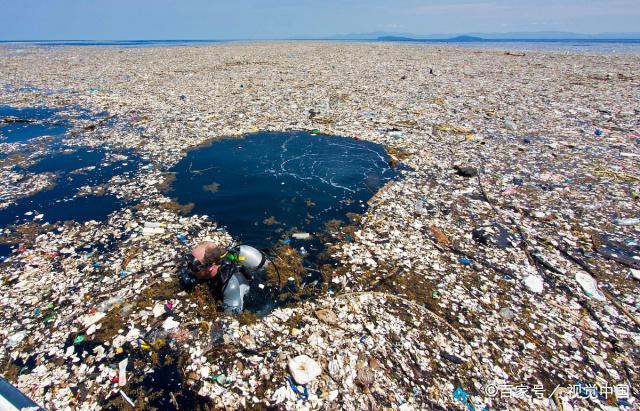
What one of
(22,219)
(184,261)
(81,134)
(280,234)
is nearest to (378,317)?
(280,234)

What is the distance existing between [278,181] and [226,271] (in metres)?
4.23

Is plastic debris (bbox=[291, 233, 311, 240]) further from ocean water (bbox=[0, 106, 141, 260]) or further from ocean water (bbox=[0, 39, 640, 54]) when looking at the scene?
ocean water (bbox=[0, 39, 640, 54])

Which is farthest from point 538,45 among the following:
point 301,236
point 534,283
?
point 301,236

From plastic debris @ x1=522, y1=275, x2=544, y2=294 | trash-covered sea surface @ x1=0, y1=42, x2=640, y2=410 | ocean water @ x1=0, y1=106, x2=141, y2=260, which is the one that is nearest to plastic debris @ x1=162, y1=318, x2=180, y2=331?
trash-covered sea surface @ x1=0, y1=42, x2=640, y2=410

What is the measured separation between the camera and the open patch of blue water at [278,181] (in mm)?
6836

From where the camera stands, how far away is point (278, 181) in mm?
8570

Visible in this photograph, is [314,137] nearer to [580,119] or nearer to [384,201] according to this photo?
[384,201]

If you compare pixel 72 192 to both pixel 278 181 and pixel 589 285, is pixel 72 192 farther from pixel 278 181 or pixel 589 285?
pixel 589 285

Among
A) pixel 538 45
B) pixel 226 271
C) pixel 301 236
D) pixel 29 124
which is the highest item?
pixel 538 45

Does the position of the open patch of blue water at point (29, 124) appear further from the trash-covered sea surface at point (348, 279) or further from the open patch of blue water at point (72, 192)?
the open patch of blue water at point (72, 192)

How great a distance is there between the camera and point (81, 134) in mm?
11773

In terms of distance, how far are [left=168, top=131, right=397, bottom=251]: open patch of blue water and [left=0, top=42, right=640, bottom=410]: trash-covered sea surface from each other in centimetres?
9

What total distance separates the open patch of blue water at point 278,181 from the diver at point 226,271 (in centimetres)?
102

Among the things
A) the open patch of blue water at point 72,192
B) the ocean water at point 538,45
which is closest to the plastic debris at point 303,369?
the open patch of blue water at point 72,192
